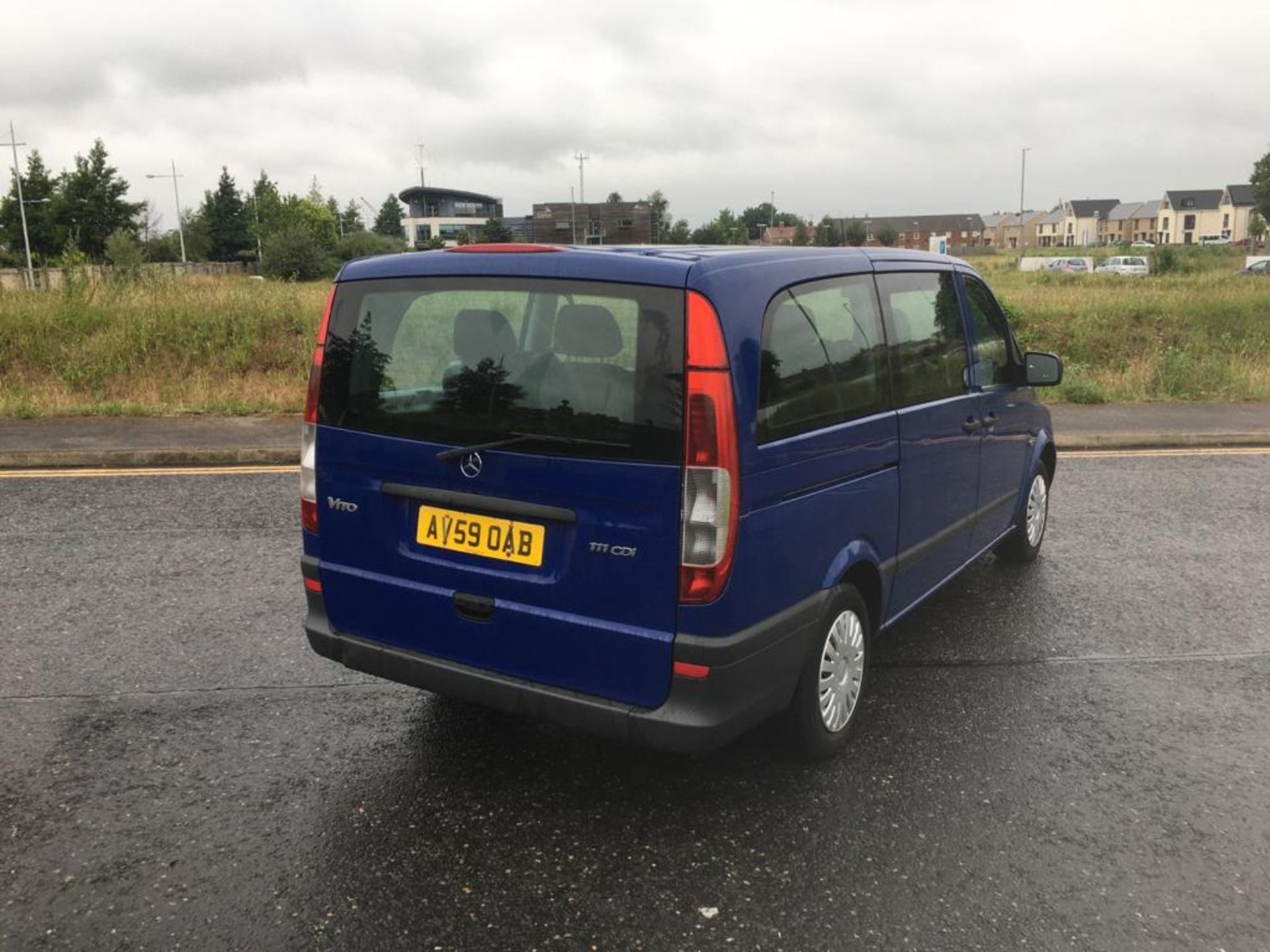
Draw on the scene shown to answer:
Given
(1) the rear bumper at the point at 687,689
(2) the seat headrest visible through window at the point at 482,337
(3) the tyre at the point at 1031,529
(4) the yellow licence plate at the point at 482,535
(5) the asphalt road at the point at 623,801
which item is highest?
(2) the seat headrest visible through window at the point at 482,337

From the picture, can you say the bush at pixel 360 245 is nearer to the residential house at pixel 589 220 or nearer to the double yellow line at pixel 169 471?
the residential house at pixel 589 220

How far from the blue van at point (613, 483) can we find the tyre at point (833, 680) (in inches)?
0.4

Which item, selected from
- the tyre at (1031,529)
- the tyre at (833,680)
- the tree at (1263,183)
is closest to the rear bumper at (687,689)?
the tyre at (833,680)

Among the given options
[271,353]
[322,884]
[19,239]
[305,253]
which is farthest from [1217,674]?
[19,239]

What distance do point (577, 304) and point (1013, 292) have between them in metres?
25.1

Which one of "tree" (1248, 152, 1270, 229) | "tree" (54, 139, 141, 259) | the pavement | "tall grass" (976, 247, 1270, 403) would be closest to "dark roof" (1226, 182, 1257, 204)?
"tree" (1248, 152, 1270, 229)

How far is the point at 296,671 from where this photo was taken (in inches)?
175

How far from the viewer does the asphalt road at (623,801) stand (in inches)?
107

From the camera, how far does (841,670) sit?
143 inches

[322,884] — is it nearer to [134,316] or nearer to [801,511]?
[801,511]

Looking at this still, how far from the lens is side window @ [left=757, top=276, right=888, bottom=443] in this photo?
3146 mm

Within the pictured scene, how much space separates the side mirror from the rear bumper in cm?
260

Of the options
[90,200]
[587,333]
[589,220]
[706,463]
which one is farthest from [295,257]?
[706,463]

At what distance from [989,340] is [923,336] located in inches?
38.3
